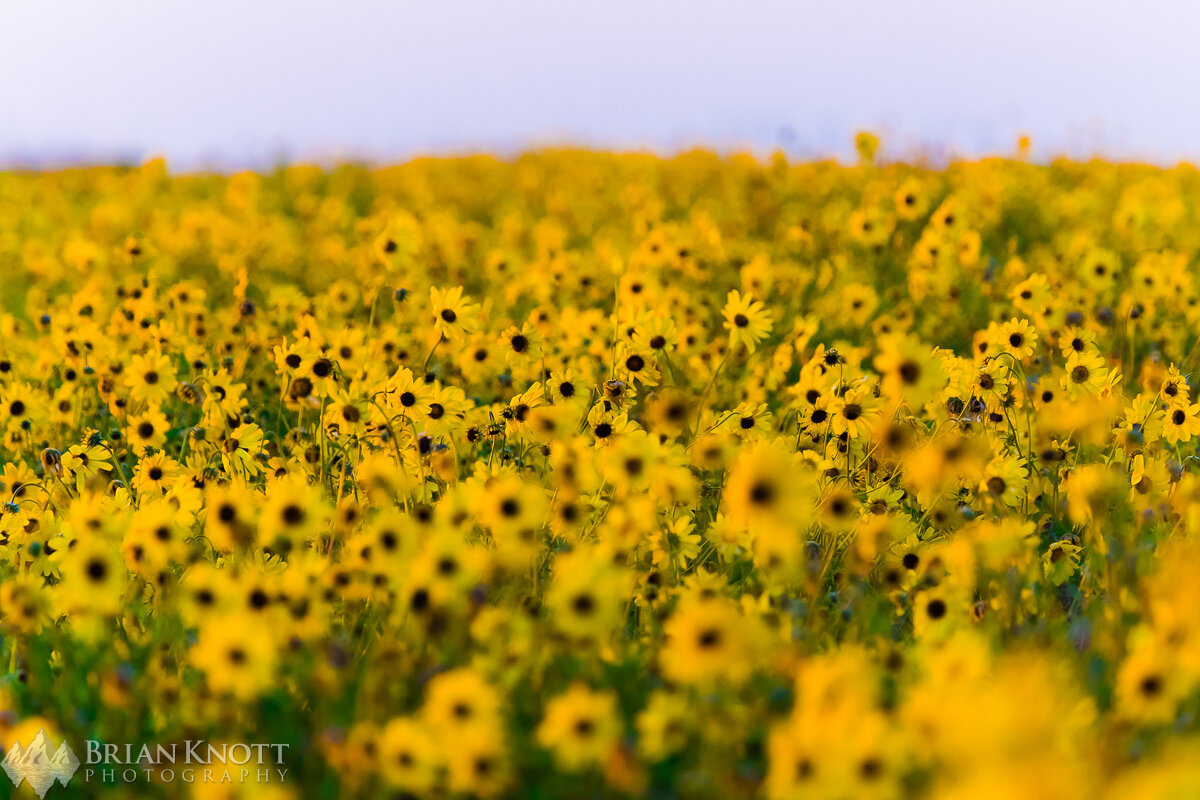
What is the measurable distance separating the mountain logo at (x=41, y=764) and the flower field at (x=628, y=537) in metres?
0.03

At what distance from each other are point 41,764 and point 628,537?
1164 millimetres

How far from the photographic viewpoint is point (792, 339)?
435 cm

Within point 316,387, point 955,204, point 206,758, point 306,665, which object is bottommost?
point 206,758

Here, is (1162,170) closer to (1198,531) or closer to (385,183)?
(385,183)

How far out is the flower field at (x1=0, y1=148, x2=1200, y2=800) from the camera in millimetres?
1557

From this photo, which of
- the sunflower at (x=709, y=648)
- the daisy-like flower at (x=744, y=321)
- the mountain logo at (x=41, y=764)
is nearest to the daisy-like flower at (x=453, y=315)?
the daisy-like flower at (x=744, y=321)

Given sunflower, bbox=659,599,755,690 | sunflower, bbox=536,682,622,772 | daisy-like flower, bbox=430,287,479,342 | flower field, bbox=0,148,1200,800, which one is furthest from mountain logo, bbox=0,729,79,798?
daisy-like flower, bbox=430,287,479,342

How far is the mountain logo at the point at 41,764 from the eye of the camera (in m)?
1.88

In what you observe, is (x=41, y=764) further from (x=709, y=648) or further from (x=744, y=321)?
(x=744, y=321)

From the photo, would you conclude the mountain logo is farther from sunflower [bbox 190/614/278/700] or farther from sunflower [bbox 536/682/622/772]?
sunflower [bbox 536/682/622/772]

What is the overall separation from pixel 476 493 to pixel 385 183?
10.2m

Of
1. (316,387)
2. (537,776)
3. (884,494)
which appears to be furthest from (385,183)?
(537,776)

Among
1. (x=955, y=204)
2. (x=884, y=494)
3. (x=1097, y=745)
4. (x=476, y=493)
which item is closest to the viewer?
(x=1097, y=745)

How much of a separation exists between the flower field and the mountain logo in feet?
0.10
